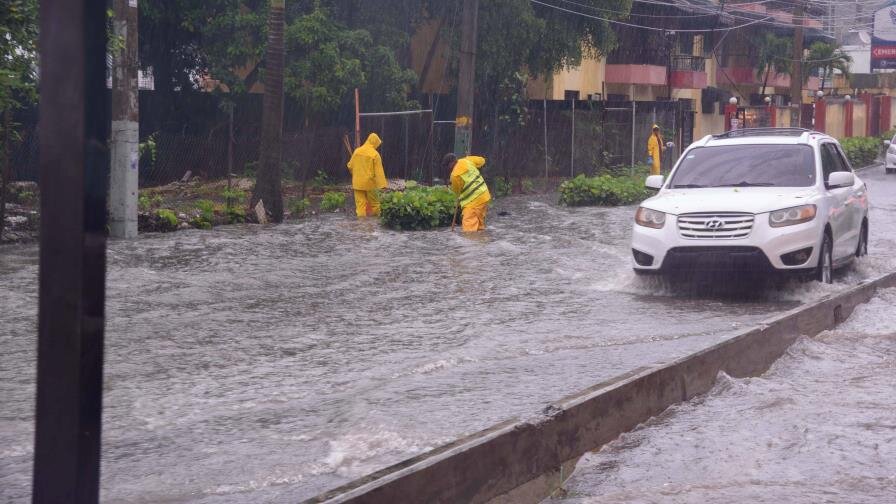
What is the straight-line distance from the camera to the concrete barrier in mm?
4629

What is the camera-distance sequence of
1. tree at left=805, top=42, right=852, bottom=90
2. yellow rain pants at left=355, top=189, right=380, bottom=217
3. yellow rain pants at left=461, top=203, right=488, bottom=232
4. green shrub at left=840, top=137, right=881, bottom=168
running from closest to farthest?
yellow rain pants at left=461, top=203, right=488, bottom=232 < yellow rain pants at left=355, top=189, right=380, bottom=217 < green shrub at left=840, top=137, right=881, bottom=168 < tree at left=805, top=42, right=852, bottom=90

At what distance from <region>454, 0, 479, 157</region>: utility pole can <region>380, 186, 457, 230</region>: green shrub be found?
12.2ft

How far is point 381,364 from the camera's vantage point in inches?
331

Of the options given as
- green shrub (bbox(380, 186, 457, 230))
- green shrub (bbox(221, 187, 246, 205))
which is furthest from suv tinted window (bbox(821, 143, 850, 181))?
green shrub (bbox(221, 187, 246, 205))

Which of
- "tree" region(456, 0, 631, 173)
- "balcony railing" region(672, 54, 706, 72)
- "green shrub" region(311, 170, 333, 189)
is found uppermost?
"balcony railing" region(672, 54, 706, 72)

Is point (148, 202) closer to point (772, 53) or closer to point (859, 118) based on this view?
point (772, 53)

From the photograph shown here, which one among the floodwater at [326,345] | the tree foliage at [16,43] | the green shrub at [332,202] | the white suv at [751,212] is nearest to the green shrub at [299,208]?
the green shrub at [332,202]

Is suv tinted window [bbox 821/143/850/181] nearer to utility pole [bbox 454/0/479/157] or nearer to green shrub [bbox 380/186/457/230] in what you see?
green shrub [bbox 380/186/457/230]

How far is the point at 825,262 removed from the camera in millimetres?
11492

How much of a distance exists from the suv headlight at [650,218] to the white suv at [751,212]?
12 mm

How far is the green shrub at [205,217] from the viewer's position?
18234mm

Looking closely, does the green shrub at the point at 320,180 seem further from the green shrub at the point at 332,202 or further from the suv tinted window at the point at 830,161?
the suv tinted window at the point at 830,161

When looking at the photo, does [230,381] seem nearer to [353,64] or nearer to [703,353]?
[703,353]

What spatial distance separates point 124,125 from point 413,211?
512 cm
